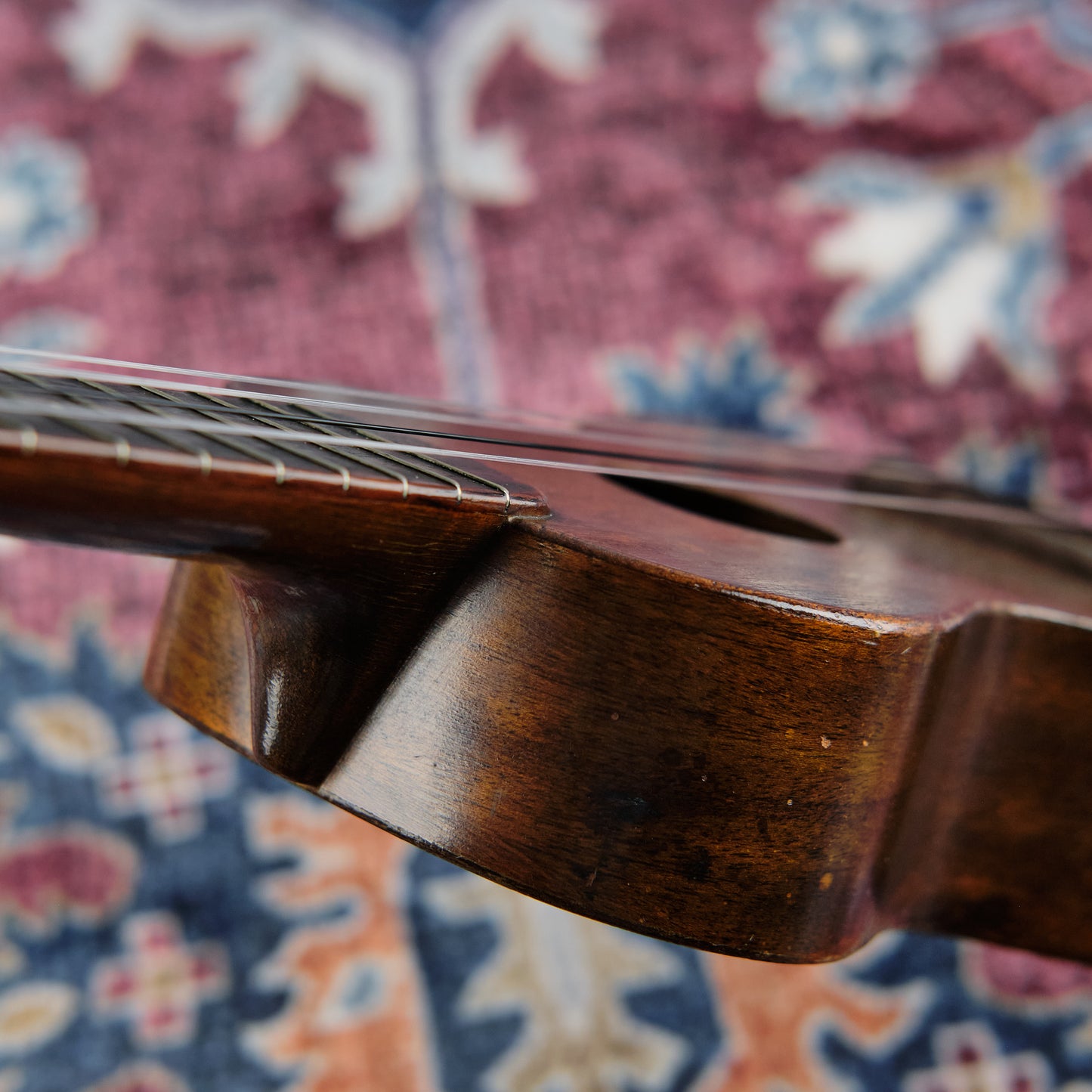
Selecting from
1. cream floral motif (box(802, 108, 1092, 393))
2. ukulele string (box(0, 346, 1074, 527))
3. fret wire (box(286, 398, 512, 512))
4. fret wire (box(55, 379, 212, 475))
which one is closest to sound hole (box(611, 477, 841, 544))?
ukulele string (box(0, 346, 1074, 527))

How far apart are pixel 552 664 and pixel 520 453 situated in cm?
11

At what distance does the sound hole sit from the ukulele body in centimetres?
8

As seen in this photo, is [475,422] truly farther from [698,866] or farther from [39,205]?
[39,205]

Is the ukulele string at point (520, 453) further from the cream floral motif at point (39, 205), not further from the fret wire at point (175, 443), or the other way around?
the cream floral motif at point (39, 205)

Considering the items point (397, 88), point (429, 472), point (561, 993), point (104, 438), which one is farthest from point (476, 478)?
point (397, 88)

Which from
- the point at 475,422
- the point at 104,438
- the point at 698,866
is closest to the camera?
the point at 104,438

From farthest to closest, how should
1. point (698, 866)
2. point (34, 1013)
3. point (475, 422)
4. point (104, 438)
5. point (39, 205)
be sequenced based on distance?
point (39, 205) < point (34, 1013) < point (475, 422) < point (698, 866) < point (104, 438)

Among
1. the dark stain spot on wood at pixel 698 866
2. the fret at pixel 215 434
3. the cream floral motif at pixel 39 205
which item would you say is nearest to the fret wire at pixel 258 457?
the fret at pixel 215 434

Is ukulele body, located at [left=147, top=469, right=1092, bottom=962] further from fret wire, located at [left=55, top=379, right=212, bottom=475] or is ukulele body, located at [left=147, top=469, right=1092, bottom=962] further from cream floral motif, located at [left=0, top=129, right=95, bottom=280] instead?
cream floral motif, located at [left=0, top=129, right=95, bottom=280]

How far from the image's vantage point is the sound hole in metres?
0.52

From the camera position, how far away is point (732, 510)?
1.83 ft

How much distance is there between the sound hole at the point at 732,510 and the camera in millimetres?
522

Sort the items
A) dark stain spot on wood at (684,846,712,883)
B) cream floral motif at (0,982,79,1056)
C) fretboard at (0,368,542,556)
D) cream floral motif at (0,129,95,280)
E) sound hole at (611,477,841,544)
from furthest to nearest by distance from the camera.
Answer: cream floral motif at (0,129,95,280), cream floral motif at (0,982,79,1056), sound hole at (611,477,841,544), dark stain spot on wood at (684,846,712,883), fretboard at (0,368,542,556)

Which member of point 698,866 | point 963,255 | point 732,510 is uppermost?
point 963,255
